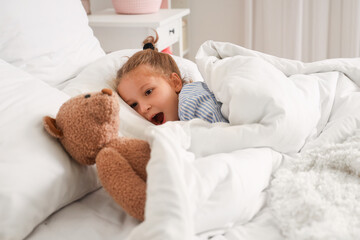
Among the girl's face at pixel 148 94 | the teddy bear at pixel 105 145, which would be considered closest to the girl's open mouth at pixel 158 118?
the girl's face at pixel 148 94

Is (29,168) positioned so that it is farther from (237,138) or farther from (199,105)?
(199,105)

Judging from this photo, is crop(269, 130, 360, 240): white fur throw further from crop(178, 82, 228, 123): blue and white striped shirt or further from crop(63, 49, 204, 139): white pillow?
crop(63, 49, 204, 139): white pillow

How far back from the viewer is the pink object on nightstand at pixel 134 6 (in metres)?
2.20

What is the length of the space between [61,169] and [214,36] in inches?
101

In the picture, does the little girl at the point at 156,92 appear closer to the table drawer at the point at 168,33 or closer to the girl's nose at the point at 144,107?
the girl's nose at the point at 144,107

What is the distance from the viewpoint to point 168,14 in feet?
7.43

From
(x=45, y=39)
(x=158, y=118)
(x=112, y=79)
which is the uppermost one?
(x=45, y=39)

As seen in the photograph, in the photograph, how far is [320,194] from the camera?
73 centimetres

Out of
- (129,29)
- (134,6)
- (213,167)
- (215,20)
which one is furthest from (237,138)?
(215,20)

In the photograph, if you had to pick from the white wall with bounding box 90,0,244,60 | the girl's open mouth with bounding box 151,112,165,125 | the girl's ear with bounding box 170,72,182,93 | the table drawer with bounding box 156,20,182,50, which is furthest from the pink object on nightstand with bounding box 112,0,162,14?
the girl's open mouth with bounding box 151,112,165,125

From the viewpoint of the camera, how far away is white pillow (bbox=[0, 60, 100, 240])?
72 centimetres

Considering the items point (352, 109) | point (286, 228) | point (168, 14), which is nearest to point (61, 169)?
point (286, 228)

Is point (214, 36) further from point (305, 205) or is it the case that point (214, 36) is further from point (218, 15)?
point (305, 205)

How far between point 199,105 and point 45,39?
0.53 meters
